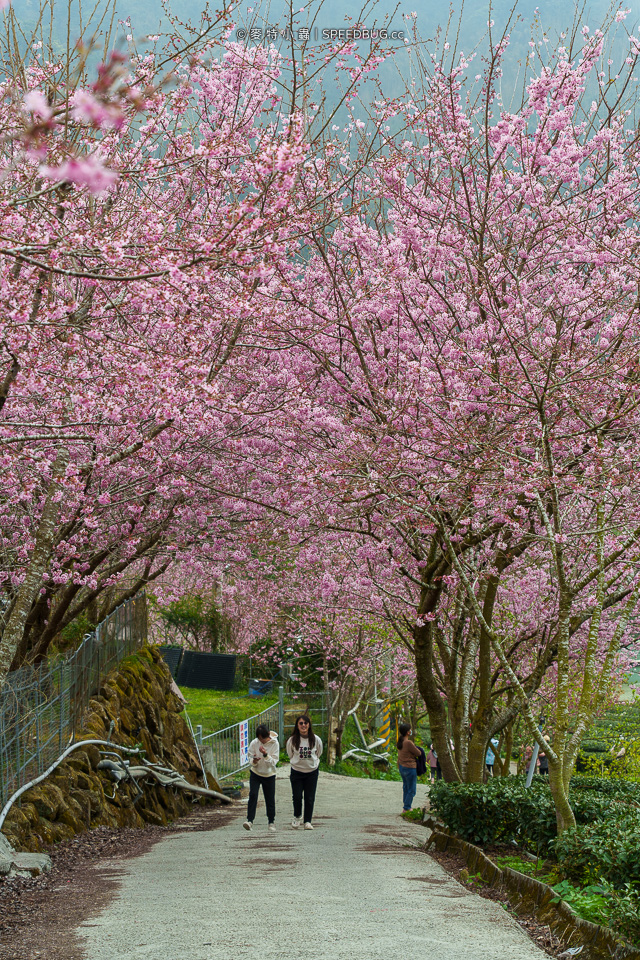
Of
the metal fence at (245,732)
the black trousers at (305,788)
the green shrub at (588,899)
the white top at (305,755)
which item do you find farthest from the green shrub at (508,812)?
the metal fence at (245,732)

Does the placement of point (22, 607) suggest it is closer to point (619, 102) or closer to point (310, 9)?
point (310, 9)

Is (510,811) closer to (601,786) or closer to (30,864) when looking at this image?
(30,864)

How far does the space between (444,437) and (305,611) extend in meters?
17.6

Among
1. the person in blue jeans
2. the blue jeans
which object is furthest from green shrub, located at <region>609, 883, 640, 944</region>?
the blue jeans

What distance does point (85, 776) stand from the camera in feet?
39.0

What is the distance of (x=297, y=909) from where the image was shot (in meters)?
6.64

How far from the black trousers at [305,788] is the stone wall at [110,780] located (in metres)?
2.57

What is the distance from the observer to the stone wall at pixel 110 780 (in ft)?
33.3

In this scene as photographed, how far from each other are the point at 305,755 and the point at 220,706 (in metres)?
16.7

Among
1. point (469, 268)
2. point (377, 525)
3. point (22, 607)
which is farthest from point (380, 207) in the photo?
Answer: point (22, 607)

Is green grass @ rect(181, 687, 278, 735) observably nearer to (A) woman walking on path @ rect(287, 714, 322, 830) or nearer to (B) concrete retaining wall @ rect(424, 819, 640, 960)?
(A) woman walking on path @ rect(287, 714, 322, 830)

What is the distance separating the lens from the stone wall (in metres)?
10.1

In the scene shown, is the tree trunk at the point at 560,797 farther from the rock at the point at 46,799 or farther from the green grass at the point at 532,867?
the rock at the point at 46,799

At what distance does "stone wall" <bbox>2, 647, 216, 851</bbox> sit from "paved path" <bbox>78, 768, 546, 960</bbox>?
116 cm
